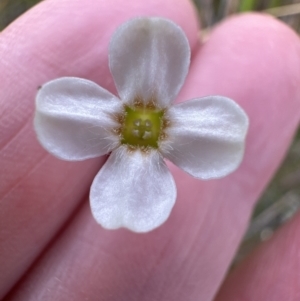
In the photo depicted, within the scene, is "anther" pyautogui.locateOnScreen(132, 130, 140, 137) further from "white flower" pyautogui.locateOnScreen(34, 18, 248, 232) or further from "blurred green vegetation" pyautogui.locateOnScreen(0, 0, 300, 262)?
"blurred green vegetation" pyautogui.locateOnScreen(0, 0, 300, 262)

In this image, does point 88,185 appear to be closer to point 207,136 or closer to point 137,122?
point 137,122

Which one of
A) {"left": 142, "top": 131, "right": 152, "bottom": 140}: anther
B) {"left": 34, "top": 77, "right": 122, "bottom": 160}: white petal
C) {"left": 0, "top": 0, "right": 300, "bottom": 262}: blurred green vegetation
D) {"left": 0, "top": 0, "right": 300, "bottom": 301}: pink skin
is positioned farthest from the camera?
{"left": 0, "top": 0, "right": 300, "bottom": 262}: blurred green vegetation

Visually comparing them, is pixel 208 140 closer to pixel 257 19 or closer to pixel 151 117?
pixel 151 117

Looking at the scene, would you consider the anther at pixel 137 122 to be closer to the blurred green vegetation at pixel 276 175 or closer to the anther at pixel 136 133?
the anther at pixel 136 133

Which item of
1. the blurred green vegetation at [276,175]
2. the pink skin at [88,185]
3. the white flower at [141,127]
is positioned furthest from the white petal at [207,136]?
the blurred green vegetation at [276,175]

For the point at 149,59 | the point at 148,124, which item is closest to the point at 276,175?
the point at 148,124

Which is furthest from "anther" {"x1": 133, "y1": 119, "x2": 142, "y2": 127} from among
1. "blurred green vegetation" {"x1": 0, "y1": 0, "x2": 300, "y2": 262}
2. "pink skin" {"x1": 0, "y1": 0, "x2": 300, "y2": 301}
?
"blurred green vegetation" {"x1": 0, "y1": 0, "x2": 300, "y2": 262}

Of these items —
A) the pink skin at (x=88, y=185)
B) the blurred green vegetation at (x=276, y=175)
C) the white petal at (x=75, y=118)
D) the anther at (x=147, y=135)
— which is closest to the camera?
the white petal at (x=75, y=118)
